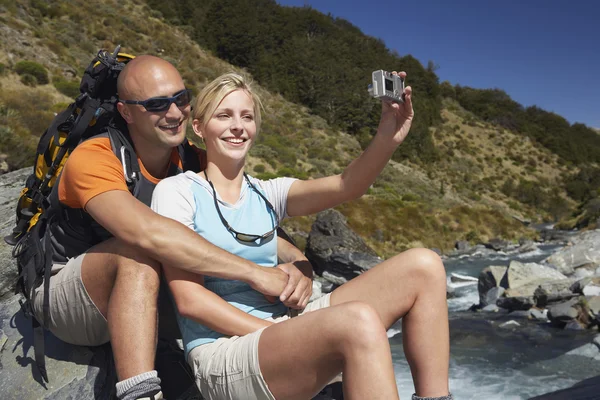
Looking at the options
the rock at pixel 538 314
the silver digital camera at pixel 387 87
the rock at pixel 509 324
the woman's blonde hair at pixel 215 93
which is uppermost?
the silver digital camera at pixel 387 87

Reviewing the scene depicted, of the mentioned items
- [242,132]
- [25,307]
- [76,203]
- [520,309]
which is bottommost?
[520,309]

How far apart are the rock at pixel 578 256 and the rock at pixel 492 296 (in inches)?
116

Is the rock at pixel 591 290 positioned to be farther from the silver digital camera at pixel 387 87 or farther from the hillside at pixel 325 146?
the silver digital camera at pixel 387 87

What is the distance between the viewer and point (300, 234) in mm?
12219

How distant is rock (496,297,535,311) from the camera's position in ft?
25.3

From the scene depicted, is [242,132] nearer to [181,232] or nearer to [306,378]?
[181,232]

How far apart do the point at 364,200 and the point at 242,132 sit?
1501 cm

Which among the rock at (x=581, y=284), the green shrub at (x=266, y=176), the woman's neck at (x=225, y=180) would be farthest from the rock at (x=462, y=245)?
the woman's neck at (x=225, y=180)

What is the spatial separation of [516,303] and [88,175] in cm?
759

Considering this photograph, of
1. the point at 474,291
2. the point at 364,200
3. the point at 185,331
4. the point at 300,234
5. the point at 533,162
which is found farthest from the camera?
the point at 533,162

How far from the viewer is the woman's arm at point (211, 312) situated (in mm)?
1782

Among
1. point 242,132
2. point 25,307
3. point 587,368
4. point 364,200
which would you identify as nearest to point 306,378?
point 242,132

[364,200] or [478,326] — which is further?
[364,200]

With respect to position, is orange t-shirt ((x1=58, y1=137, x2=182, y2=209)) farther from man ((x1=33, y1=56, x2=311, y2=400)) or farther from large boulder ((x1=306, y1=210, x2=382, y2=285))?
large boulder ((x1=306, y1=210, x2=382, y2=285))
